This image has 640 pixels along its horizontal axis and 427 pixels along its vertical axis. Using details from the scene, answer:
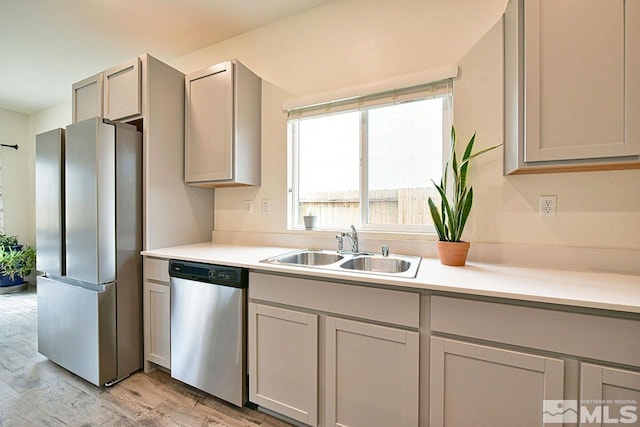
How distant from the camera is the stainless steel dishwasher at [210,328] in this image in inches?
58.4

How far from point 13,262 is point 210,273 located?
4108 millimetres

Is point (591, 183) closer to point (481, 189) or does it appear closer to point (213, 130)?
point (481, 189)

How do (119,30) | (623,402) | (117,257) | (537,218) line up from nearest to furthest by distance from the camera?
(623,402)
(537,218)
(117,257)
(119,30)

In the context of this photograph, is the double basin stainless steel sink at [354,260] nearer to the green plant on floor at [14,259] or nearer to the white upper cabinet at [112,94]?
the white upper cabinet at [112,94]

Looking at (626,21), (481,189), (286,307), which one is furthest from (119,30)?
(626,21)

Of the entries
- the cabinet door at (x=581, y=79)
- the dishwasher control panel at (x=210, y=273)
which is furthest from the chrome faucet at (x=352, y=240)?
the cabinet door at (x=581, y=79)

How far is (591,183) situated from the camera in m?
1.34

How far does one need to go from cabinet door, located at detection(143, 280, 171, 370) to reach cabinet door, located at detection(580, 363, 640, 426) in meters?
2.09

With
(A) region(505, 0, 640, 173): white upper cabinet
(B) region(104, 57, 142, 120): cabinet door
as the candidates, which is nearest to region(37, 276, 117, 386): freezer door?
(B) region(104, 57, 142, 120): cabinet door

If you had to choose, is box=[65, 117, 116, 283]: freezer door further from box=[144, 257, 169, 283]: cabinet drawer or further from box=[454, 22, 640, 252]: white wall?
box=[454, 22, 640, 252]: white wall

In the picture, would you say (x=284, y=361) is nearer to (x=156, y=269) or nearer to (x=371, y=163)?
(x=156, y=269)

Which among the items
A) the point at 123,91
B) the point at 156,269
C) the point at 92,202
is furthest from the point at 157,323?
the point at 123,91

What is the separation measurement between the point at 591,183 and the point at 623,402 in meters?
0.98

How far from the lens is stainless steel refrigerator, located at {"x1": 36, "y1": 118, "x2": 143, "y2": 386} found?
5.50ft
